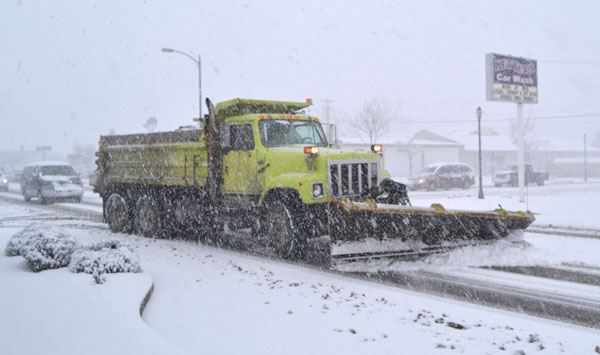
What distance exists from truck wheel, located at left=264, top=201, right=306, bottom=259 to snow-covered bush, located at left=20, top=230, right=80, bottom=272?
326 centimetres

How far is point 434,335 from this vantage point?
18.0 ft

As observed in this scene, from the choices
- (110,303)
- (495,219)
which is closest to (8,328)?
(110,303)

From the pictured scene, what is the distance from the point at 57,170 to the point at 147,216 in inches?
563

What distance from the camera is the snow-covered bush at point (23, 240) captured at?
27.9ft

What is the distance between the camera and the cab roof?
1142 centimetres

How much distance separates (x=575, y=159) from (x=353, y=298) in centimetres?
8521

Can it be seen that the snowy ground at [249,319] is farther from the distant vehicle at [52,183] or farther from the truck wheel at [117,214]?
the distant vehicle at [52,183]

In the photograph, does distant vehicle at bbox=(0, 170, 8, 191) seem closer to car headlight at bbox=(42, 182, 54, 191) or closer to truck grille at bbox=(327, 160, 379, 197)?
car headlight at bbox=(42, 182, 54, 191)

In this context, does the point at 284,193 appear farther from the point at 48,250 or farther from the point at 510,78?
the point at 510,78

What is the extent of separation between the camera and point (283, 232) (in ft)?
32.2

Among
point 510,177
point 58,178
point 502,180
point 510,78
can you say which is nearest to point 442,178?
point 502,180

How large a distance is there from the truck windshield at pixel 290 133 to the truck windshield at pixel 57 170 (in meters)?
18.1

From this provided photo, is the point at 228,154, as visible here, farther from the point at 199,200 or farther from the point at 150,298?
the point at 150,298

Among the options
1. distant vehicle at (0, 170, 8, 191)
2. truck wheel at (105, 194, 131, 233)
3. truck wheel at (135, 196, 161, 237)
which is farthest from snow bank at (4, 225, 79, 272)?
distant vehicle at (0, 170, 8, 191)
